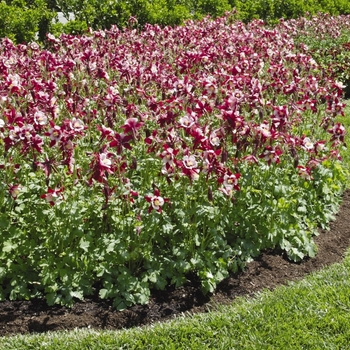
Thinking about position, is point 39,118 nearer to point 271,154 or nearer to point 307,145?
point 271,154

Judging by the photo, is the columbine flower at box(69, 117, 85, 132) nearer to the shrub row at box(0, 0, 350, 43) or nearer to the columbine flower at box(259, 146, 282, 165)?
the columbine flower at box(259, 146, 282, 165)

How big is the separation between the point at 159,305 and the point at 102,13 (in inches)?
304

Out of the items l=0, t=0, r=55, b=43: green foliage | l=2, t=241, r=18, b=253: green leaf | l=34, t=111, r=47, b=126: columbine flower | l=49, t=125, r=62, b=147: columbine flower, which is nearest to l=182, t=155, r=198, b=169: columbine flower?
l=49, t=125, r=62, b=147: columbine flower

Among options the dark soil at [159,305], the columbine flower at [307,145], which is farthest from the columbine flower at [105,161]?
the columbine flower at [307,145]

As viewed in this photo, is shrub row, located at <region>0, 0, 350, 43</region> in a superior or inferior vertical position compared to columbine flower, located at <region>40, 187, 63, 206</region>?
superior

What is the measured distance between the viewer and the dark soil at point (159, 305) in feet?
11.9

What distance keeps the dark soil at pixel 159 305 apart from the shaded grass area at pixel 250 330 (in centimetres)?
10

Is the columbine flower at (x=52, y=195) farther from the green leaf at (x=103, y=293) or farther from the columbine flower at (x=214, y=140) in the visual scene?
the columbine flower at (x=214, y=140)

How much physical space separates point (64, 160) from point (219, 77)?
2.38 meters

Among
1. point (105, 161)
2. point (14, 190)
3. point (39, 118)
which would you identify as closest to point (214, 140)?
point (105, 161)

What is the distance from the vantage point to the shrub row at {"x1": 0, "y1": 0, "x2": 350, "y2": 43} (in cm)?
921

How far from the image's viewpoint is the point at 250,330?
11.8 feet

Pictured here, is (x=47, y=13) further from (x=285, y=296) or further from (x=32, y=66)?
(x=285, y=296)

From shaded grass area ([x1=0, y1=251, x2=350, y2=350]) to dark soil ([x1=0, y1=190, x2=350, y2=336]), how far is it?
99mm
